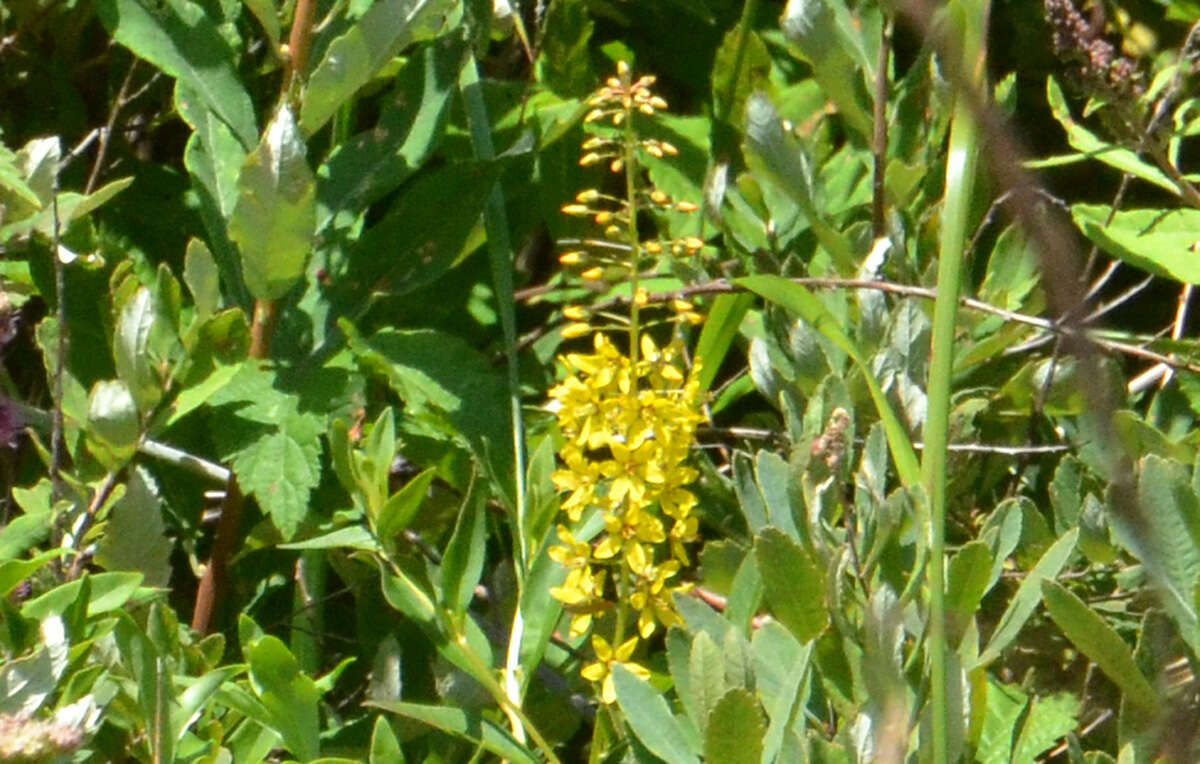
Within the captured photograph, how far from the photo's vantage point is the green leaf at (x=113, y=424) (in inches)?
60.2

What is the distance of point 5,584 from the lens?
133 cm

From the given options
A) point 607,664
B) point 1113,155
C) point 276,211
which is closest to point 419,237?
point 276,211

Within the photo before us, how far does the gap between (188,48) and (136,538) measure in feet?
1.70

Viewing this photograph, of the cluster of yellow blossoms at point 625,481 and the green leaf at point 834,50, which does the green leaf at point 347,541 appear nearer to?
the cluster of yellow blossoms at point 625,481

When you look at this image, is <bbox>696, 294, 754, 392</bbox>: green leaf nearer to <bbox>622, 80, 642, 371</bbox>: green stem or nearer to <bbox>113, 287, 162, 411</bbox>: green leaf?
<bbox>622, 80, 642, 371</bbox>: green stem

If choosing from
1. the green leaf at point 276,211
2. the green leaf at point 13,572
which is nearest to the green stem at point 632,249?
the green leaf at point 276,211

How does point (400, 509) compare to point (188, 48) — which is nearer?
point (400, 509)

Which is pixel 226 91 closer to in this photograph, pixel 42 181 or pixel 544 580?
pixel 42 181

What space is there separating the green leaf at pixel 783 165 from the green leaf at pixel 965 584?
54 cm

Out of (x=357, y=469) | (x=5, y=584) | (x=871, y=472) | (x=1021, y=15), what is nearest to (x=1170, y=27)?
(x=1021, y=15)

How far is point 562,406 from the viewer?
56.9 inches

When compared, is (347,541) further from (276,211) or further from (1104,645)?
(1104,645)

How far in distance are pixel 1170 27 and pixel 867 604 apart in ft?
4.25

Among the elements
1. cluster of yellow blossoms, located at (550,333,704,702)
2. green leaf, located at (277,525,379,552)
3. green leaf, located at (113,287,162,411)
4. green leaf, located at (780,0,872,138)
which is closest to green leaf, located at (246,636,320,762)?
green leaf, located at (277,525,379,552)
